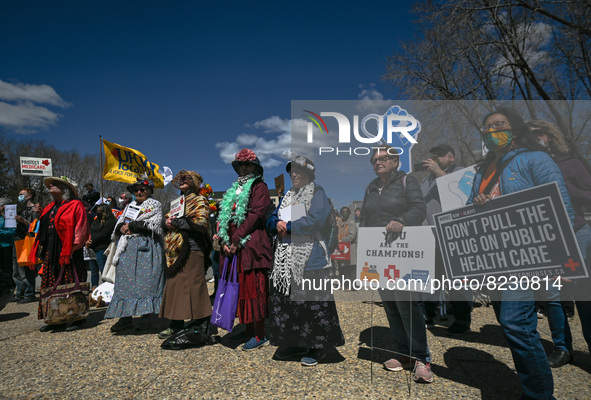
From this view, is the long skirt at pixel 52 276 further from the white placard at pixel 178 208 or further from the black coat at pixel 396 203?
the black coat at pixel 396 203

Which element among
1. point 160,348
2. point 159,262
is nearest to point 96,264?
point 159,262

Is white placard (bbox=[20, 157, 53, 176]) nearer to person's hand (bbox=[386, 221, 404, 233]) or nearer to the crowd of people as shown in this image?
the crowd of people

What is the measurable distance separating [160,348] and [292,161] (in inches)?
99.7

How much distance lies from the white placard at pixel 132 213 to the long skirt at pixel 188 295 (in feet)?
3.33

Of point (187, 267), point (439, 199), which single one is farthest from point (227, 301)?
point (439, 199)

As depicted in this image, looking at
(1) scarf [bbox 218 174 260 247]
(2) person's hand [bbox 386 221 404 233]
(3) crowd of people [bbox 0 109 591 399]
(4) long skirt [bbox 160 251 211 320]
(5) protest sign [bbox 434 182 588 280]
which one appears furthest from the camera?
(4) long skirt [bbox 160 251 211 320]

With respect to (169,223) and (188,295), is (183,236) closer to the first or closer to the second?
(169,223)

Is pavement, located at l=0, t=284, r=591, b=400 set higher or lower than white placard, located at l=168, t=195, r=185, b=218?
lower

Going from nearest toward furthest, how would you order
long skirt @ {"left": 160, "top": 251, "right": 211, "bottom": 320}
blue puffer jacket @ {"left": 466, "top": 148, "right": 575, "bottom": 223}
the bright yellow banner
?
blue puffer jacket @ {"left": 466, "top": 148, "right": 575, "bottom": 223} < long skirt @ {"left": 160, "top": 251, "right": 211, "bottom": 320} < the bright yellow banner

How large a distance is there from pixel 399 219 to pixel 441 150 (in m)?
0.89

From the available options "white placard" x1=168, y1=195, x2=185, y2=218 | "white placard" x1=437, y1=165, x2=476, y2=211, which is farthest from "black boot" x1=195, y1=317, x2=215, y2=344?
"white placard" x1=437, y1=165, x2=476, y2=211

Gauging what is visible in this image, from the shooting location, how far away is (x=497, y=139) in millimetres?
2295

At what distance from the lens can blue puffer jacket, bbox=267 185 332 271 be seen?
3.14m

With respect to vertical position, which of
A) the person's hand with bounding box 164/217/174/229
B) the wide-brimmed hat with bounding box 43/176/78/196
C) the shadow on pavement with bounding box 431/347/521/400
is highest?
the wide-brimmed hat with bounding box 43/176/78/196
